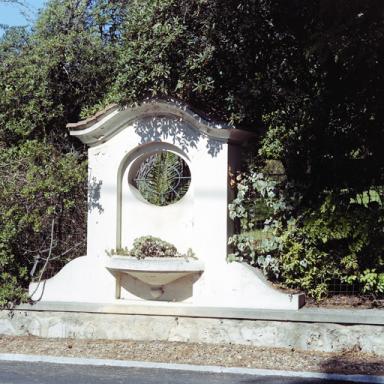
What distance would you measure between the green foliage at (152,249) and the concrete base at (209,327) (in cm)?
66

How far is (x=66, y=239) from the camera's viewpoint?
29.6 feet

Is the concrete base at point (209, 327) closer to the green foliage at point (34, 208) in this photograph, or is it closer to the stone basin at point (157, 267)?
the stone basin at point (157, 267)

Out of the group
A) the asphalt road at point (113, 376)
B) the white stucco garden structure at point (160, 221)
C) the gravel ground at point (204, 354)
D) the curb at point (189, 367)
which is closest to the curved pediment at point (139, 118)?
the white stucco garden structure at point (160, 221)

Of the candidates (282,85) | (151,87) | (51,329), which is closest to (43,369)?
(51,329)

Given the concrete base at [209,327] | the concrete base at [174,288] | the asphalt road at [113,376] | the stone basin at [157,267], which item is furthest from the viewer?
the stone basin at [157,267]

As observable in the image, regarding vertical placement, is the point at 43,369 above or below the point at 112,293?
below

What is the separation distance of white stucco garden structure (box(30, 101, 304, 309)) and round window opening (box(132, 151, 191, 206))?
0.67 feet

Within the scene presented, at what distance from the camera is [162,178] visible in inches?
344

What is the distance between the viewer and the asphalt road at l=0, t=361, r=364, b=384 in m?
6.32

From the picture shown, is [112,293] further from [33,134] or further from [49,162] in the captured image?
[33,134]

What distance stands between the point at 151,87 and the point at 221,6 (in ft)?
4.47

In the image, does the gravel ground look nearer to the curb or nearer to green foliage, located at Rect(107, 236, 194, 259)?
the curb

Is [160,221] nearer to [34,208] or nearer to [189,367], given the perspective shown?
[34,208]

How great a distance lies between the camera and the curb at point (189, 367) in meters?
6.33
